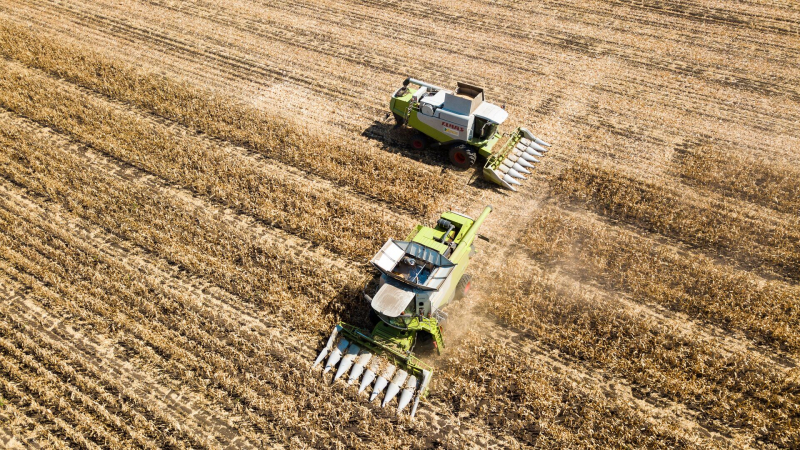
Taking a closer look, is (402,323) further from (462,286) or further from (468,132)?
(468,132)

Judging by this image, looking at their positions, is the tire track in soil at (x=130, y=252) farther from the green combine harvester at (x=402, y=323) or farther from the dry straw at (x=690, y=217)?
the dry straw at (x=690, y=217)

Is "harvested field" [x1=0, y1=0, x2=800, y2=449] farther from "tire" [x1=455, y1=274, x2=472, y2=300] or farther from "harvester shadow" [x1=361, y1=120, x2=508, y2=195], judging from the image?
"tire" [x1=455, y1=274, x2=472, y2=300]

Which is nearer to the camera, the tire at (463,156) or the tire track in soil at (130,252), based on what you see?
the tire track in soil at (130,252)

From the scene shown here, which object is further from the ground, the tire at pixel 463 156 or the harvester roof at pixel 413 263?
the tire at pixel 463 156

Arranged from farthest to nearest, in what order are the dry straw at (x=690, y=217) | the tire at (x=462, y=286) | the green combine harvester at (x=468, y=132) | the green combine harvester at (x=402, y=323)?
the green combine harvester at (x=468, y=132)
the dry straw at (x=690, y=217)
the tire at (x=462, y=286)
the green combine harvester at (x=402, y=323)

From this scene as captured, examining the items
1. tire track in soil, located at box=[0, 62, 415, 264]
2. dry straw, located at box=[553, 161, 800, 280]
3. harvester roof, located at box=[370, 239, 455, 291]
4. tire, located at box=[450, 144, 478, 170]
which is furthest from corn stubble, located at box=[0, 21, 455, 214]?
dry straw, located at box=[553, 161, 800, 280]

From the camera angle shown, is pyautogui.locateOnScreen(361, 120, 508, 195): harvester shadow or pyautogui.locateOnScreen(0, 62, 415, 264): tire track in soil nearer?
pyautogui.locateOnScreen(0, 62, 415, 264): tire track in soil

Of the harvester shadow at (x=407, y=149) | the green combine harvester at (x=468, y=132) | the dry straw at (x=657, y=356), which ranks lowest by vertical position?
the dry straw at (x=657, y=356)

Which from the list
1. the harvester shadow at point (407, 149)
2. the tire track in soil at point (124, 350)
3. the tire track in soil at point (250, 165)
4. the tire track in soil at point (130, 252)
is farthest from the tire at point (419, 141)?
the tire track in soil at point (124, 350)
